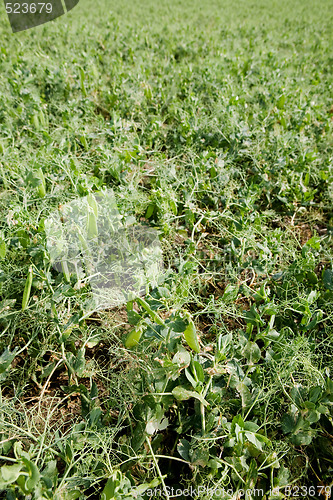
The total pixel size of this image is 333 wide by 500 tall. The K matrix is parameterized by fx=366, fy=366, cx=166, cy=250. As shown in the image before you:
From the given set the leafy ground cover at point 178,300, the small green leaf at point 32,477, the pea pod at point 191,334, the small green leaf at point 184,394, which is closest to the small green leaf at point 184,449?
the leafy ground cover at point 178,300

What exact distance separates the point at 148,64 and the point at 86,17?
303 centimetres

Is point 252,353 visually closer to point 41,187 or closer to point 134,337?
point 134,337

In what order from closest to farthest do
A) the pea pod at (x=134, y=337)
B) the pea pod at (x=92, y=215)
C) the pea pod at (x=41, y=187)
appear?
the pea pod at (x=134, y=337)
the pea pod at (x=92, y=215)
the pea pod at (x=41, y=187)

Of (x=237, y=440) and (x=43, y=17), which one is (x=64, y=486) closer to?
(x=237, y=440)

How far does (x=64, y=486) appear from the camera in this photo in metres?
1.06

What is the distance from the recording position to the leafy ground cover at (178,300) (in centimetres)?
116

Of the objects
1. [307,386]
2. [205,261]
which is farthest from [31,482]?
[205,261]

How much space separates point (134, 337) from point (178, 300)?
0.95 ft

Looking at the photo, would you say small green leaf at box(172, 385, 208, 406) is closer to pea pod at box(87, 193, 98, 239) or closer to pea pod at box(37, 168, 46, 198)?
pea pod at box(87, 193, 98, 239)

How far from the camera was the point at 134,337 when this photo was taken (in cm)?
126

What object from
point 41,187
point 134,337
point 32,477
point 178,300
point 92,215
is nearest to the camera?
point 32,477

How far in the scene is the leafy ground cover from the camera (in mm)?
1161

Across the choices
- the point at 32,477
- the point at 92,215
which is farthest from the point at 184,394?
the point at 92,215

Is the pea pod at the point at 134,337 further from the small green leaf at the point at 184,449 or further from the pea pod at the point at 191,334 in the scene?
the small green leaf at the point at 184,449
